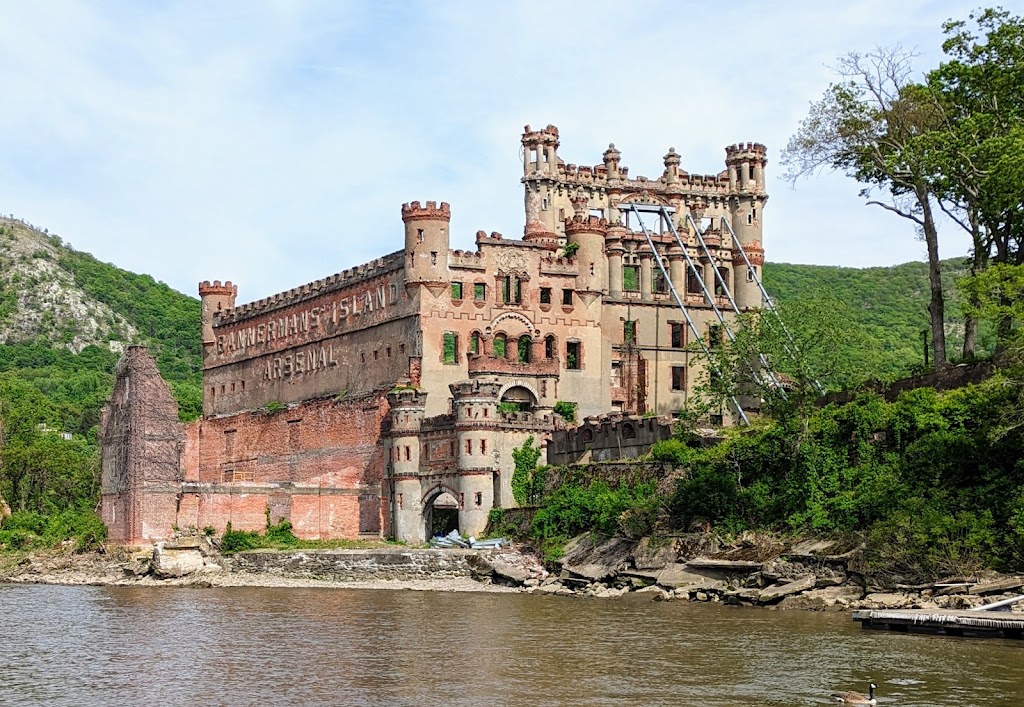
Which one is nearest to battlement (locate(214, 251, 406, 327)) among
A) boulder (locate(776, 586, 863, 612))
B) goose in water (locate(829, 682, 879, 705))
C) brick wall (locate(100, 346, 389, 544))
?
brick wall (locate(100, 346, 389, 544))

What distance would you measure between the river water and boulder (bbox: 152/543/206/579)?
1282 centimetres

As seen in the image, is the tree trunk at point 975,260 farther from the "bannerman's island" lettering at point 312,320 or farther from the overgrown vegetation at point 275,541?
the "bannerman's island" lettering at point 312,320

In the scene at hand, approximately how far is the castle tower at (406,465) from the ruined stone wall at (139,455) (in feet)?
33.6

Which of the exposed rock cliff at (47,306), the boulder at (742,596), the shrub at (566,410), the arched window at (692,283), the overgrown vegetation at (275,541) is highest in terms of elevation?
the exposed rock cliff at (47,306)

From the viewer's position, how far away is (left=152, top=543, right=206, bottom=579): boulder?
68000mm

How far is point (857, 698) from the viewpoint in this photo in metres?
32.2

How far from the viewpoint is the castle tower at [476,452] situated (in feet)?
231

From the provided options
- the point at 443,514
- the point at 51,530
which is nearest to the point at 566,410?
the point at 443,514

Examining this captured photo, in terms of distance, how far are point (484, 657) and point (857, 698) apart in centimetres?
1090

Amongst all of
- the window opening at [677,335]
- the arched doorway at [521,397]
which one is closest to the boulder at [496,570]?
the arched doorway at [521,397]

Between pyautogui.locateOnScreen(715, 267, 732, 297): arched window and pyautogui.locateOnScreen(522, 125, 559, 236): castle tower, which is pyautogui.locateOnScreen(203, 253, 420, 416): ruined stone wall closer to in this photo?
pyautogui.locateOnScreen(522, 125, 559, 236): castle tower

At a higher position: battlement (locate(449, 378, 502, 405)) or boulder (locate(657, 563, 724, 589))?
battlement (locate(449, 378, 502, 405))

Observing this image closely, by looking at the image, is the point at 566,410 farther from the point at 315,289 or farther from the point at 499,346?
the point at 315,289

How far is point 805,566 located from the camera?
52656 mm
